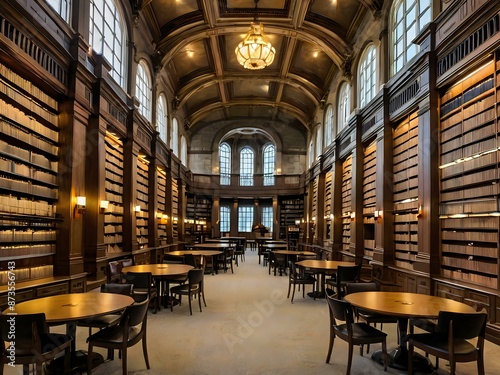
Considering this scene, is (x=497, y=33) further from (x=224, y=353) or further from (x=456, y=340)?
(x=224, y=353)

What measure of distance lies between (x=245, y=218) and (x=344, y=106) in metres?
12.3

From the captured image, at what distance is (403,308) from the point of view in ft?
12.5

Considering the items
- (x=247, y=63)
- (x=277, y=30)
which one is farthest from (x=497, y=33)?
(x=277, y=30)

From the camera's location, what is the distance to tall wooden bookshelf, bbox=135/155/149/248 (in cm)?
1152

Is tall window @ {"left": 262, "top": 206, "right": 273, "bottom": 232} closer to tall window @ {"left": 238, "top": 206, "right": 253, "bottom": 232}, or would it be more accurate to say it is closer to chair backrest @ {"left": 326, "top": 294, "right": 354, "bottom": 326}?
tall window @ {"left": 238, "top": 206, "right": 253, "bottom": 232}

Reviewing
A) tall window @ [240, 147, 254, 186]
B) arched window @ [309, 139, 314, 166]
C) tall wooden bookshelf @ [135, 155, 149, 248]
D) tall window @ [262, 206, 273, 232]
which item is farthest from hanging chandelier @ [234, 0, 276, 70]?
tall window @ [262, 206, 273, 232]

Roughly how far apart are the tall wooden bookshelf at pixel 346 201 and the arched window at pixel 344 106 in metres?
1.45

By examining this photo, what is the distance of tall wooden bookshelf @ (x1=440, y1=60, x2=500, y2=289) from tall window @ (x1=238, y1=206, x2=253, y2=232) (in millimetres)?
Answer: 18218

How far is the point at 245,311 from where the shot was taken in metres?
6.48

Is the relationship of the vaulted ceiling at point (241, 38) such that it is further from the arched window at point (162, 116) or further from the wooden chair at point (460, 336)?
the wooden chair at point (460, 336)

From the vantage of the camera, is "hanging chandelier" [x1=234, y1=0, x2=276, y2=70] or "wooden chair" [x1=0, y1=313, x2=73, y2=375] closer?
"wooden chair" [x1=0, y1=313, x2=73, y2=375]

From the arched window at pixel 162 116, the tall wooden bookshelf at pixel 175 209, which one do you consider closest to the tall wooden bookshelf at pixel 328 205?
the tall wooden bookshelf at pixel 175 209

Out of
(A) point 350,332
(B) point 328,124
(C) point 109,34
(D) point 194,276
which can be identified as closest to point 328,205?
(B) point 328,124

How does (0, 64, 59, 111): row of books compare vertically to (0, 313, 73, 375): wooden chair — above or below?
above
